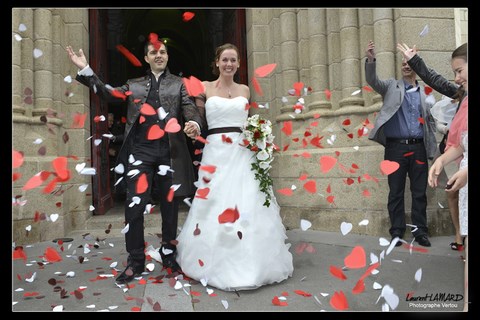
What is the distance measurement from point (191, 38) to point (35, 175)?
35.5 ft

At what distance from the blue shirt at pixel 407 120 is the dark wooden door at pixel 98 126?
408cm

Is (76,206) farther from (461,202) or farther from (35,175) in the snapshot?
(461,202)

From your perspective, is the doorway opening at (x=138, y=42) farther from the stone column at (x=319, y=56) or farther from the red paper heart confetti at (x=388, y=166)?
the red paper heart confetti at (x=388, y=166)

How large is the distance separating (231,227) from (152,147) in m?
0.99

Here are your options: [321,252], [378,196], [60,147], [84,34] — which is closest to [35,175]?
[60,147]

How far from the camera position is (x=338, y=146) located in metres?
5.36

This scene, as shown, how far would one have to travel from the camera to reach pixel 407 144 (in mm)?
4551

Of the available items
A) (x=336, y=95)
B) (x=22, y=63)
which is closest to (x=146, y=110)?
(x=22, y=63)

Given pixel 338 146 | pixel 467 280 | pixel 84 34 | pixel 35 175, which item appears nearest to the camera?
pixel 467 280

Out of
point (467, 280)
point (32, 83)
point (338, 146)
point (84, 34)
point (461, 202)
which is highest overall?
point (84, 34)

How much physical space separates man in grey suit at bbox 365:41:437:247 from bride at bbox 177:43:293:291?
1.77 metres

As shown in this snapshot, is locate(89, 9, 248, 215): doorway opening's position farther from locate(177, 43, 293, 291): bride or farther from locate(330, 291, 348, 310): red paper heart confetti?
locate(330, 291, 348, 310): red paper heart confetti

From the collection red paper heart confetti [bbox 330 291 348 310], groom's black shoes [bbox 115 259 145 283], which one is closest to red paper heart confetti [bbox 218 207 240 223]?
groom's black shoes [bbox 115 259 145 283]

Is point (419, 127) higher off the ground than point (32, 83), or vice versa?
point (32, 83)
